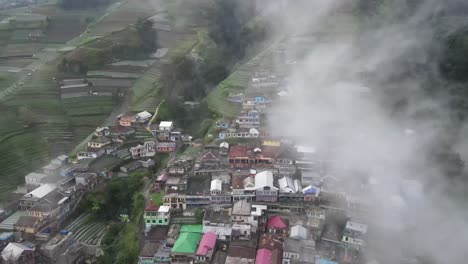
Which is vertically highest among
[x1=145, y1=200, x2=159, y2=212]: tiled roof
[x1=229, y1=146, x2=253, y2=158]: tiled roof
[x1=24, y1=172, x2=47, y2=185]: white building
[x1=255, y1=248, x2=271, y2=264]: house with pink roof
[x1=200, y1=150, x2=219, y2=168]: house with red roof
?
[x1=229, y1=146, x2=253, y2=158]: tiled roof

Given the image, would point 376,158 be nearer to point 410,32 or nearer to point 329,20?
point 410,32

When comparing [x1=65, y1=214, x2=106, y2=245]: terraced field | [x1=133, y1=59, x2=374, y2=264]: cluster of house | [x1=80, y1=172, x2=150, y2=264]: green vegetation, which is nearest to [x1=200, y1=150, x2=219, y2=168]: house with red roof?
[x1=133, y1=59, x2=374, y2=264]: cluster of house

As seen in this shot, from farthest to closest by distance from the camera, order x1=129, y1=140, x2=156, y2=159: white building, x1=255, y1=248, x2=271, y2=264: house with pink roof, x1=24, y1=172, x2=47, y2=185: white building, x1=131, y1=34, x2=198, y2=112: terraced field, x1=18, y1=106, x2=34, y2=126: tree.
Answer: x1=131, y1=34, x2=198, y2=112: terraced field
x1=18, y1=106, x2=34, y2=126: tree
x1=129, y1=140, x2=156, y2=159: white building
x1=24, y1=172, x2=47, y2=185: white building
x1=255, y1=248, x2=271, y2=264: house with pink roof

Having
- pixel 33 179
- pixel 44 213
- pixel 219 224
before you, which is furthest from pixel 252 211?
pixel 33 179

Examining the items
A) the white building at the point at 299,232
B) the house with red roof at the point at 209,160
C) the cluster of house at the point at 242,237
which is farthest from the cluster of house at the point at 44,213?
the white building at the point at 299,232

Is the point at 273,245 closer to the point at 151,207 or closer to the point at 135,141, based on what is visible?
the point at 151,207

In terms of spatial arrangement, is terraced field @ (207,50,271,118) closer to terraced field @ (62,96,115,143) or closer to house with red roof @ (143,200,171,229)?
terraced field @ (62,96,115,143)
